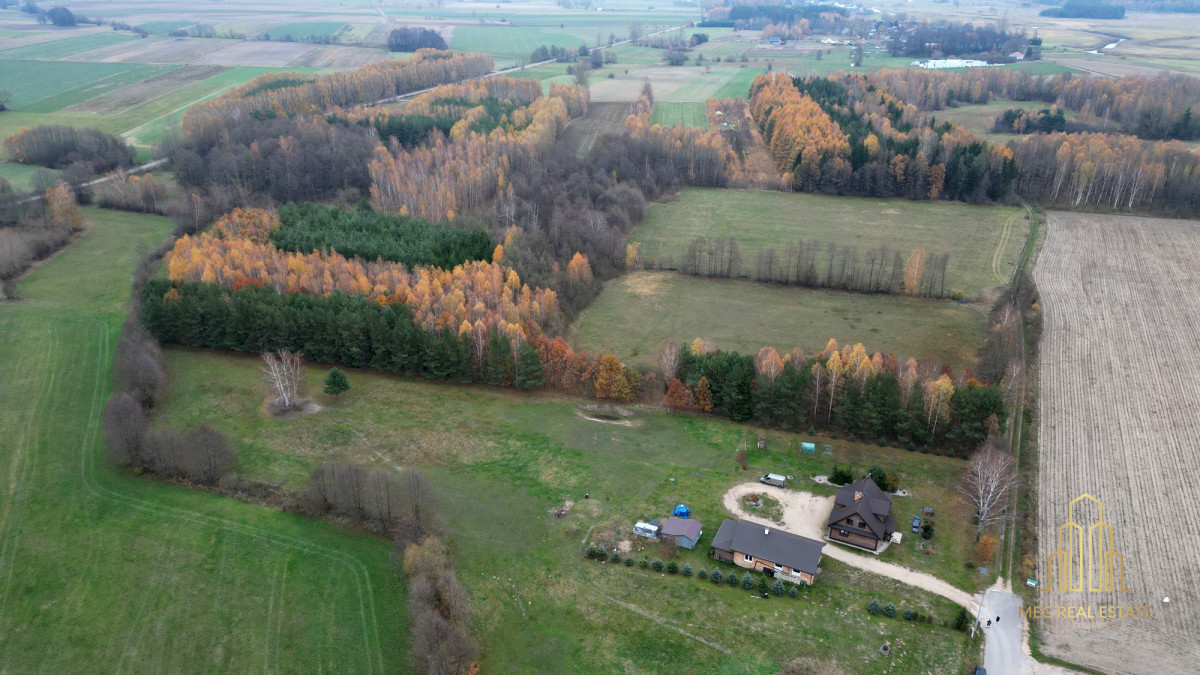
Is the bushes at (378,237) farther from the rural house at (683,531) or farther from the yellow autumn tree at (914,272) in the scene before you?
the yellow autumn tree at (914,272)

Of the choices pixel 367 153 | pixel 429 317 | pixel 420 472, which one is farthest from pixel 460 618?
pixel 367 153

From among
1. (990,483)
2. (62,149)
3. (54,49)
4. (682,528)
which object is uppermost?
(54,49)

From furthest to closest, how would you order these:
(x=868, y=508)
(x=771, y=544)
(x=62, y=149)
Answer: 1. (x=62, y=149)
2. (x=868, y=508)
3. (x=771, y=544)

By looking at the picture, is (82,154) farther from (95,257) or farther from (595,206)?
(595,206)

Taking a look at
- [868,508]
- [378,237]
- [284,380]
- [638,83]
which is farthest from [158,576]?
[638,83]

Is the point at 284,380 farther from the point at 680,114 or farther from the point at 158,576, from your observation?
the point at 680,114

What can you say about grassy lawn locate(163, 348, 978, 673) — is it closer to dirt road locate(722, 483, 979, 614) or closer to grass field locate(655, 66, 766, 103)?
dirt road locate(722, 483, 979, 614)
